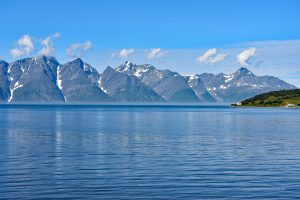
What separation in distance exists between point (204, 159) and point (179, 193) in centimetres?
2089

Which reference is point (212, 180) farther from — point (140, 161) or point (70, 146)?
point (70, 146)

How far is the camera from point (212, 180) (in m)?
46.9

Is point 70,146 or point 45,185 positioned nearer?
point 45,185

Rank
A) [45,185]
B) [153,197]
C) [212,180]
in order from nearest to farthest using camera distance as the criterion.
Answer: [153,197] → [45,185] → [212,180]

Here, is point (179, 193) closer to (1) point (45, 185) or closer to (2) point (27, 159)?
(1) point (45, 185)

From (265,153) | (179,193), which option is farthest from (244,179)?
(265,153)

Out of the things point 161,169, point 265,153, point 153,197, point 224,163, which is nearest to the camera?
point 153,197

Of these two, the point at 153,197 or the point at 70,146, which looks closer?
the point at 153,197

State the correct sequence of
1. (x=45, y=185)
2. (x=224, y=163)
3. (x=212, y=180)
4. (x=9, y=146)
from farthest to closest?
(x=9, y=146) < (x=224, y=163) < (x=212, y=180) < (x=45, y=185)

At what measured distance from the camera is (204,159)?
61.7 metres

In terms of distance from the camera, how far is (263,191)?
1660 inches

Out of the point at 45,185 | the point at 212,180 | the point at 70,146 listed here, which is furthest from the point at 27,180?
the point at 70,146

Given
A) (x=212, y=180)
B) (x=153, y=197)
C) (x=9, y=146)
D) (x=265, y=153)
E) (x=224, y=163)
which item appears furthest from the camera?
(x=9, y=146)

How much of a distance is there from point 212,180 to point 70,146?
3495cm
